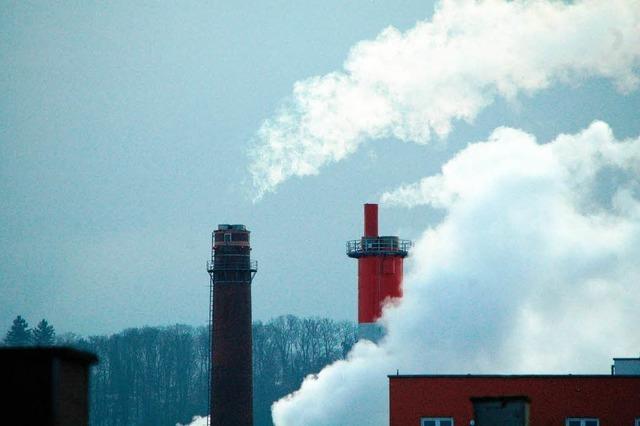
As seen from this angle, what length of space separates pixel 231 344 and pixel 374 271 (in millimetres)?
8795

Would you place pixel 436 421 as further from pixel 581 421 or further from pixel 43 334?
pixel 43 334

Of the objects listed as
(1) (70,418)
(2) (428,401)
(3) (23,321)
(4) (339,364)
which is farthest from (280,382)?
(1) (70,418)

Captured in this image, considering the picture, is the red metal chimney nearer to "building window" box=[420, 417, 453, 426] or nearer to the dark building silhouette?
"building window" box=[420, 417, 453, 426]

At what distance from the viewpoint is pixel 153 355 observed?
4906 inches

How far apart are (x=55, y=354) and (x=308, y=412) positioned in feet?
162

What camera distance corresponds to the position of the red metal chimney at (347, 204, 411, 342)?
69.1 metres

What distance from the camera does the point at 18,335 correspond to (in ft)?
405

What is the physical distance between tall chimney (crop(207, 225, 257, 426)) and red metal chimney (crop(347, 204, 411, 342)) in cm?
614

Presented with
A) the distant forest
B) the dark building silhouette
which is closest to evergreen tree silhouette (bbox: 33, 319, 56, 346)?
the distant forest

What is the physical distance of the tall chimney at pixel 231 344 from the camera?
221 feet

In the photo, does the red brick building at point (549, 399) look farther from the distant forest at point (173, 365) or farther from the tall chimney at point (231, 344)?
the distant forest at point (173, 365)

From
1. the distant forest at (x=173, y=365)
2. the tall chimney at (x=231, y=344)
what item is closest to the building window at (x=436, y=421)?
the tall chimney at (x=231, y=344)

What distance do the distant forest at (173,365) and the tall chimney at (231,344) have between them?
37502mm

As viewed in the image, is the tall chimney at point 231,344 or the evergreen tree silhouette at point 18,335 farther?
the evergreen tree silhouette at point 18,335
